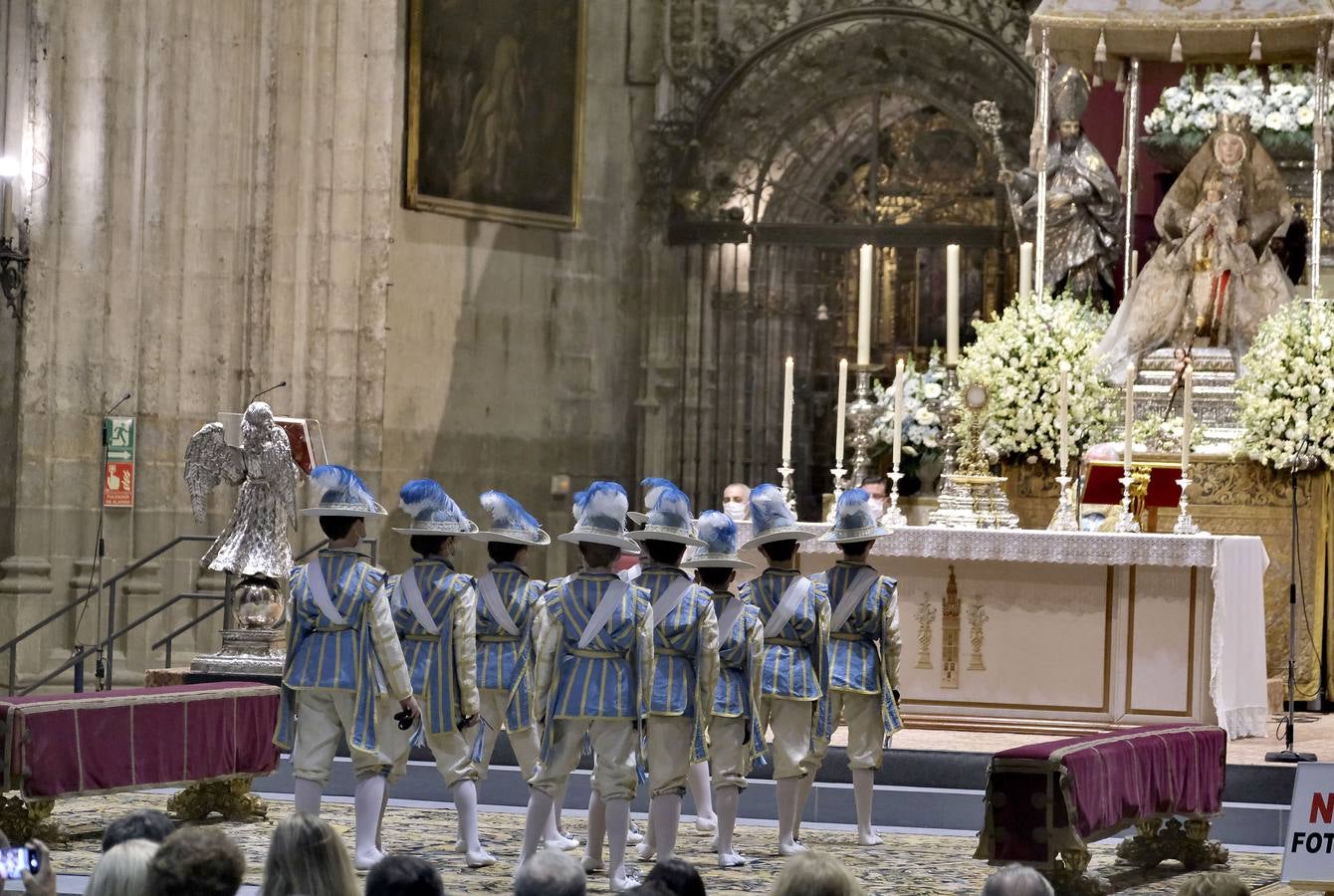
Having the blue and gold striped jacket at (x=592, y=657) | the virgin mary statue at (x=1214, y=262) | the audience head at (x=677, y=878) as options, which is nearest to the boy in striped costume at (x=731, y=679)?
the blue and gold striped jacket at (x=592, y=657)

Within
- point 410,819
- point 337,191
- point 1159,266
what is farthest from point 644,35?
point 410,819

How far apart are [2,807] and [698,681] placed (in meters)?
3.15

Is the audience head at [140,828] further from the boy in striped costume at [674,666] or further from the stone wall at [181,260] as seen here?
the stone wall at [181,260]

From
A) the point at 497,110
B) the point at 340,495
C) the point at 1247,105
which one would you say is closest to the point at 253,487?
the point at 340,495

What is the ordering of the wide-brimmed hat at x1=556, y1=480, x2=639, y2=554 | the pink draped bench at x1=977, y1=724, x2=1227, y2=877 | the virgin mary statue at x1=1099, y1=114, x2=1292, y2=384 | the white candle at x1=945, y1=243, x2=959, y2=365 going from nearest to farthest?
1. the pink draped bench at x1=977, y1=724, x2=1227, y2=877
2. the wide-brimmed hat at x1=556, y1=480, x2=639, y2=554
3. the white candle at x1=945, y1=243, x2=959, y2=365
4. the virgin mary statue at x1=1099, y1=114, x2=1292, y2=384

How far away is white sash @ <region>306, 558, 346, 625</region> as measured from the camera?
8977 mm

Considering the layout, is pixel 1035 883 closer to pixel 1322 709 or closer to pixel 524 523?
pixel 524 523

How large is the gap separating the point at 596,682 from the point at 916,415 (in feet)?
21.8

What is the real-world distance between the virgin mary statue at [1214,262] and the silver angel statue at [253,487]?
5014mm

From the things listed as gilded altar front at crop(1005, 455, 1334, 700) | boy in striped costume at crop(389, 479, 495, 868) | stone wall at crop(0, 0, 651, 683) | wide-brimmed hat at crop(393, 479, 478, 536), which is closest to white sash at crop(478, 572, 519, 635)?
boy in striped costume at crop(389, 479, 495, 868)

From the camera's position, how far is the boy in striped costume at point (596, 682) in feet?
28.6

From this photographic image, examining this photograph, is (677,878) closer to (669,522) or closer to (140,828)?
(140,828)

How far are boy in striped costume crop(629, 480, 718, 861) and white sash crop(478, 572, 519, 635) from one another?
38.8 inches

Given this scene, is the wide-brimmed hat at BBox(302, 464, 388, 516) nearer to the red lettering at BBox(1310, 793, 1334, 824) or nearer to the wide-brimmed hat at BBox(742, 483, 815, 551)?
the wide-brimmed hat at BBox(742, 483, 815, 551)
